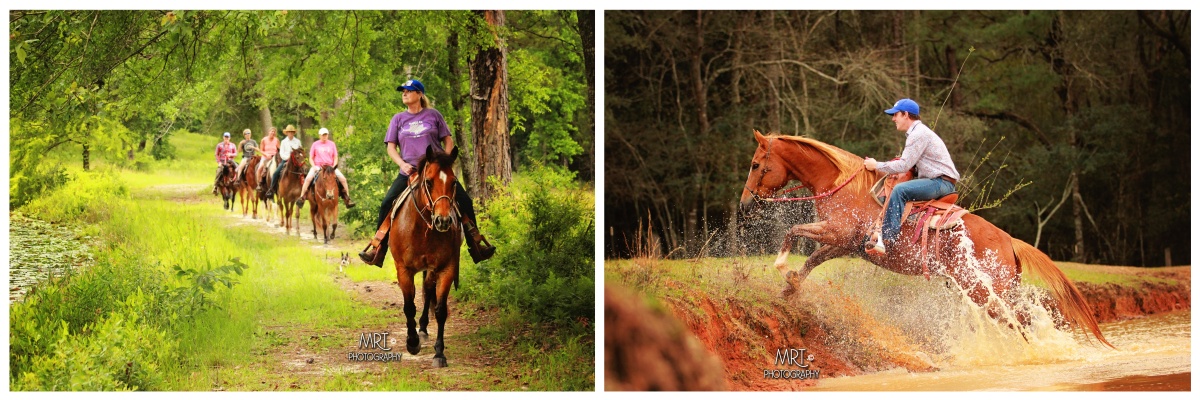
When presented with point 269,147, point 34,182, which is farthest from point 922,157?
point 34,182

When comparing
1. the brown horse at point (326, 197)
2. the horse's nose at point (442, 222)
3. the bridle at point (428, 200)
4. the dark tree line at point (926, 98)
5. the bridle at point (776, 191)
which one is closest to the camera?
the horse's nose at point (442, 222)

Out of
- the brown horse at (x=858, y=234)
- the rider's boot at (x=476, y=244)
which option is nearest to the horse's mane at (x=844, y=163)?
the brown horse at (x=858, y=234)

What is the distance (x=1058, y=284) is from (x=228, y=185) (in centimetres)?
634

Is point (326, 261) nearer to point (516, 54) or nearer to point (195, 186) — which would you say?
point (195, 186)

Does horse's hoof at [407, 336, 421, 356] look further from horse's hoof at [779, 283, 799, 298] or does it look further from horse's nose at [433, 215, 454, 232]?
horse's hoof at [779, 283, 799, 298]

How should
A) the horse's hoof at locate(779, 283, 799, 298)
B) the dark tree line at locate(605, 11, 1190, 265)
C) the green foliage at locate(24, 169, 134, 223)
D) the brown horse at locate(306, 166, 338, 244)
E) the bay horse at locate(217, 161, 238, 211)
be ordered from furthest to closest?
the dark tree line at locate(605, 11, 1190, 265)
the brown horse at locate(306, 166, 338, 244)
the bay horse at locate(217, 161, 238, 211)
the green foliage at locate(24, 169, 134, 223)
the horse's hoof at locate(779, 283, 799, 298)

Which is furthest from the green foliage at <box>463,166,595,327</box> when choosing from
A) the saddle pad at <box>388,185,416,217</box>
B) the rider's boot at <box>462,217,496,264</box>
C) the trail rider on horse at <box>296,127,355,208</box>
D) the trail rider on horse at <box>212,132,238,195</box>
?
the trail rider on horse at <box>212,132,238,195</box>

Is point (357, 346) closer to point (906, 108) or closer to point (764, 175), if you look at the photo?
point (764, 175)

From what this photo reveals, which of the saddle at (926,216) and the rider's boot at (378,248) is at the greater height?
the saddle at (926,216)

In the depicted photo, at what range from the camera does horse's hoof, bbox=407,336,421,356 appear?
348 inches

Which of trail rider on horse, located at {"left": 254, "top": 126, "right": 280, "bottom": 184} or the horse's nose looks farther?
trail rider on horse, located at {"left": 254, "top": 126, "right": 280, "bottom": 184}

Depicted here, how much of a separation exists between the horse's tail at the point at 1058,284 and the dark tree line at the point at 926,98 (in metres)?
1.73

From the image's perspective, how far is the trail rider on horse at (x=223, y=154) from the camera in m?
9.42

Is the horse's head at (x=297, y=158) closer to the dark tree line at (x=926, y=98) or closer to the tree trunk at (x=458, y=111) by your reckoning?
the tree trunk at (x=458, y=111)
